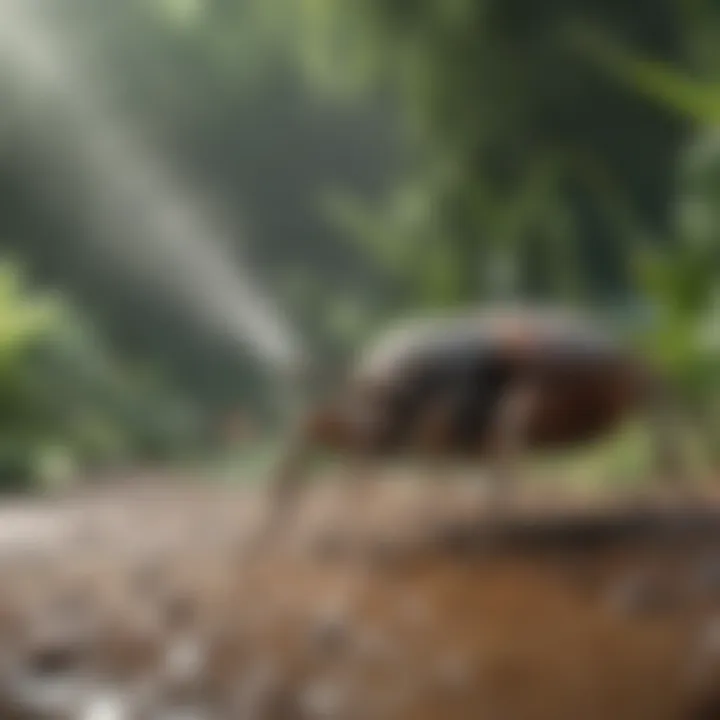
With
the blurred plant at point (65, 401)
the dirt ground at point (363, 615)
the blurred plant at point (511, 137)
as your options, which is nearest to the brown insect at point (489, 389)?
the dirt ground at point (363, 615)

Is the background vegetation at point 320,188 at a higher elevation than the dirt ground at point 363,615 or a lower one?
higher

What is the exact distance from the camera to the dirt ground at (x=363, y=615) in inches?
16.5

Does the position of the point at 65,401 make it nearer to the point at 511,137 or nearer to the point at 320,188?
the point at 320,188

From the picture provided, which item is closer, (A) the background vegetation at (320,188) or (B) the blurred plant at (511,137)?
(A) the background vegetation at (320,188)

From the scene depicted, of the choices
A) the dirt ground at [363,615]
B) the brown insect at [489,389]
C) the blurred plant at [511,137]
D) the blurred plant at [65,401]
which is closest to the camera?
the dirt ground at [363,615]

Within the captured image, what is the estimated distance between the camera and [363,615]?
574 mm

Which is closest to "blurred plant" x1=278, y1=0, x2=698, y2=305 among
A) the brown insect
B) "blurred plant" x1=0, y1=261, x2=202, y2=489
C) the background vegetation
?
the background vegetation

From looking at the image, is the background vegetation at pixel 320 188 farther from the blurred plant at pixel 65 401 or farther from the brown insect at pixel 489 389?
the brown insect at pixel 489 389

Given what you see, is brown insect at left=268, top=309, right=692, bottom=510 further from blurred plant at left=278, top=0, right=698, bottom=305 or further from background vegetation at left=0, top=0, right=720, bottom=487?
blurred plant at left=278, top=0, right=698, bottom=305

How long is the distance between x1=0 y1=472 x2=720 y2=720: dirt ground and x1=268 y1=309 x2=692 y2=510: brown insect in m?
0.06

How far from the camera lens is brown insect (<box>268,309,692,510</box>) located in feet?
2.82

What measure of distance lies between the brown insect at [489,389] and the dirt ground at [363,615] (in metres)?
0.06

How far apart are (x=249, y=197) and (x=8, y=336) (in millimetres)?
298

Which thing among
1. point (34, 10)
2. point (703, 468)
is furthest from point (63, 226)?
point (703, 468)
